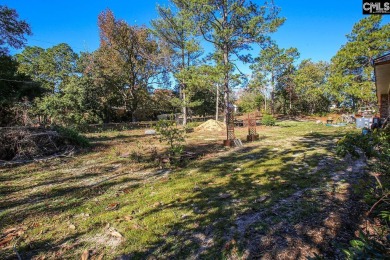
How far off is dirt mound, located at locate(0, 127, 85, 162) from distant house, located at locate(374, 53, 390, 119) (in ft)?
31.4

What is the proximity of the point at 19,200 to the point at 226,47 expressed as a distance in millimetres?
13149

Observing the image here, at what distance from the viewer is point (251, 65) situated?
562 inches

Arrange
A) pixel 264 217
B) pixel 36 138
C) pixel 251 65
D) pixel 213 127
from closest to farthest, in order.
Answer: pixel 264 217, pixel 36 138, pixel 251 65, pixel 213 127

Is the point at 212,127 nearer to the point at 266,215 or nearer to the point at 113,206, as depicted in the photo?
the point at 113,206

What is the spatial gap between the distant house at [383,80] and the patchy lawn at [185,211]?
5.28 feet

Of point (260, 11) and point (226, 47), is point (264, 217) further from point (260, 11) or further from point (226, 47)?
point (260, 11)

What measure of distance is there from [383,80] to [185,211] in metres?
8.60

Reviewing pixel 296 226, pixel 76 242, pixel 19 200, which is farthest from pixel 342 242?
pixel 19 200

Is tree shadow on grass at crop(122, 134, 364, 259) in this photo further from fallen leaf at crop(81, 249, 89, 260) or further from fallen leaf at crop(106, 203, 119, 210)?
fallen leaf at crop(106, 203, 119, 210)

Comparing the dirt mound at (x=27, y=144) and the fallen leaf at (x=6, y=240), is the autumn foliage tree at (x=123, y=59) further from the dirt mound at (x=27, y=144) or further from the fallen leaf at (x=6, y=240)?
the fallen leaf at (x=6, y=240)

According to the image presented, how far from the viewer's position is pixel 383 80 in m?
7.50

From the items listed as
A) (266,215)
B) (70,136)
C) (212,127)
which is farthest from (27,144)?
(212,127)

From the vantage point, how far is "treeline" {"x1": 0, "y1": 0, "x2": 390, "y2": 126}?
13.1 m

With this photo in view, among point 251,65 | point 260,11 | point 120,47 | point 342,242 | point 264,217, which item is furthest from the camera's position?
point 120,47
